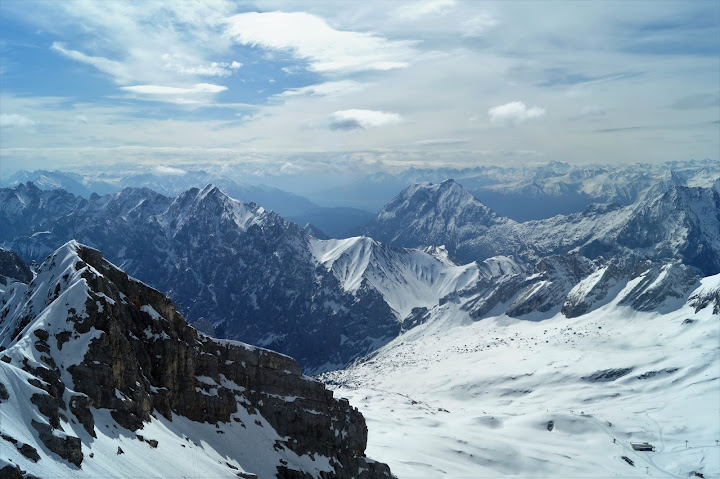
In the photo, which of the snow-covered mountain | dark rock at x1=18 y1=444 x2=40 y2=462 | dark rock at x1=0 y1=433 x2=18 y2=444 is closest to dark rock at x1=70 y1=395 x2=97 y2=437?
the snow-covered mountain

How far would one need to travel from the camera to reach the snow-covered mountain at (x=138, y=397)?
67.9m

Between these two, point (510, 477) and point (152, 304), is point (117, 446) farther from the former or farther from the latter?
point (510, 477)

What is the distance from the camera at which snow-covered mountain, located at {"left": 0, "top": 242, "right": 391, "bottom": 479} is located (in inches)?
2672

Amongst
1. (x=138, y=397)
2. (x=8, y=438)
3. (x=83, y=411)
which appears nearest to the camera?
(x=8, y=438)

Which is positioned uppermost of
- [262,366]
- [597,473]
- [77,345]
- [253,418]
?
[77,345]

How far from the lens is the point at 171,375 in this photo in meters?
108

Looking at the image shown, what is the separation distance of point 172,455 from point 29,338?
28.6 metres

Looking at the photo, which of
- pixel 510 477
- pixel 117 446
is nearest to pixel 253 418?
Result: pixel 117 446

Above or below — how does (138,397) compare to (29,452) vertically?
below

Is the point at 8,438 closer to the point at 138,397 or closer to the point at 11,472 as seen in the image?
the point at 11,472

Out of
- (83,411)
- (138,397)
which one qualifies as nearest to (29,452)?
(83,411)

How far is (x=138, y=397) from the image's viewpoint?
3583 inches

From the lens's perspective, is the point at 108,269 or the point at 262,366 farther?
the point at 262,366

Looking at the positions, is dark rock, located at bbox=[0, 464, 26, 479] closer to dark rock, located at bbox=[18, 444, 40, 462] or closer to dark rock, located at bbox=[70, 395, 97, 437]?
dark rock, located at bbox=[18, 444, 40, 462]
